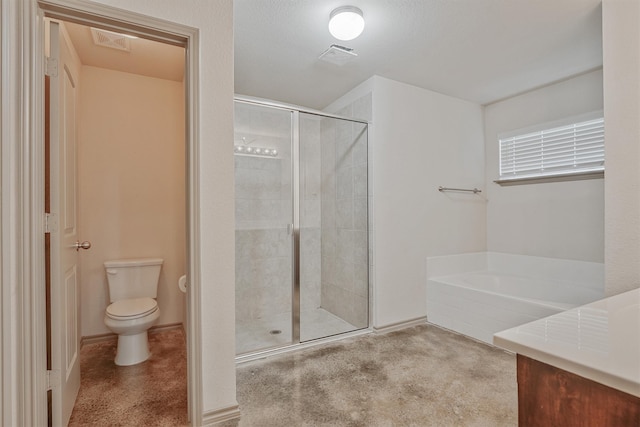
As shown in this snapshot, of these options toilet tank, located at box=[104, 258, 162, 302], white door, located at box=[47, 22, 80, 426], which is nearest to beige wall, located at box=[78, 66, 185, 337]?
toilet tank, located at box=[104, 258, 162, 302]

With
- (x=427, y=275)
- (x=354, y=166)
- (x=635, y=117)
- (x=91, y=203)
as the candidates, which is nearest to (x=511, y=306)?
(x=427, y=275)

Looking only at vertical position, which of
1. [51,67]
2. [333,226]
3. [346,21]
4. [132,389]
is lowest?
[132,389]

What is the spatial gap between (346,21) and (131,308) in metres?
2.47

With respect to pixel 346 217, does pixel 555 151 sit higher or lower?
higher

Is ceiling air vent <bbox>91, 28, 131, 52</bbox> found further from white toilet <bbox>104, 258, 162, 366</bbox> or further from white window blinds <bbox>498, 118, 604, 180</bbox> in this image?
white window blinds <bbox>498, 118, 604, 180</bbox>

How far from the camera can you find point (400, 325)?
3.06m

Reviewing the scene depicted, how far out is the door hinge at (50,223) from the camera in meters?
1.45

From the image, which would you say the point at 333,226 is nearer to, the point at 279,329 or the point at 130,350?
the point at 279,329

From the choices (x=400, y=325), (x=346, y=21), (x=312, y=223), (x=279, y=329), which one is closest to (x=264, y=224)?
(x=312, y=223)

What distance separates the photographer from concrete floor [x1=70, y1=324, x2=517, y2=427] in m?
1.72

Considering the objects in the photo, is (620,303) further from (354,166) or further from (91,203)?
(91,203)

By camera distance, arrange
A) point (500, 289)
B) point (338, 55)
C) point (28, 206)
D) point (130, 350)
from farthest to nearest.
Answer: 1. point (500, 289)
2. point (338, 55)
3. point (130, 350)
4. point (28, 206)

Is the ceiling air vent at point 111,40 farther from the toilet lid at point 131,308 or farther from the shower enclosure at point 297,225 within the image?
the toilet lid at point 131,308

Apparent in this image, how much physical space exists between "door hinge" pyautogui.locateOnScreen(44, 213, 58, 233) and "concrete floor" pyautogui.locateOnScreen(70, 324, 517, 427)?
105 cm
